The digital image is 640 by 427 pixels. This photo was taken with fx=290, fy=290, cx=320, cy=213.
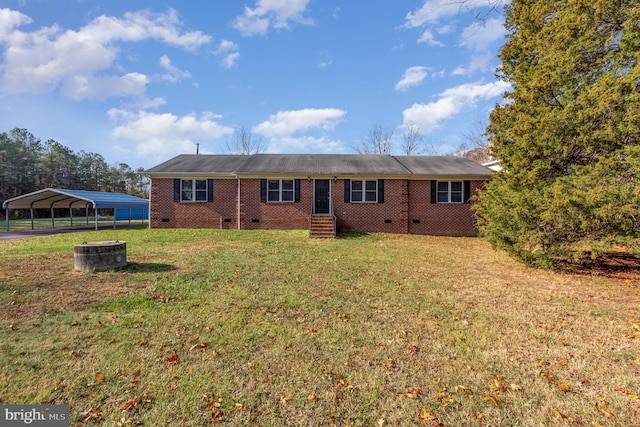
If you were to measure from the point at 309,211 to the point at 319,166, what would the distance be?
268 cm

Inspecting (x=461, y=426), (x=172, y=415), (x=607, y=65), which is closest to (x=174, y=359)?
(x=172, y=415)

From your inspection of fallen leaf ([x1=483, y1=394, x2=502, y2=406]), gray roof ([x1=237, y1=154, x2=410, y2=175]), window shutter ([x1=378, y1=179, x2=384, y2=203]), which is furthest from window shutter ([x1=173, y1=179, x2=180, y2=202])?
fallen leaf ([x1=483, y1=394, x2=502, y2=406])

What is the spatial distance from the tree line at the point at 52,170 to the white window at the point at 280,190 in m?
27.1

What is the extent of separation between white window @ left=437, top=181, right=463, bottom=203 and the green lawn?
8393mm

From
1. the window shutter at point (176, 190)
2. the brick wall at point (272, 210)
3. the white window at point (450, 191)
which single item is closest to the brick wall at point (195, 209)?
the window shutter at point (176, 190)

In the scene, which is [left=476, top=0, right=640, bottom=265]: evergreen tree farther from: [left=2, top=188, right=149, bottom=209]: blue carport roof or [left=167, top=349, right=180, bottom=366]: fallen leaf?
[left=2, top=188, right=149, bottom=209]: blue carport roof

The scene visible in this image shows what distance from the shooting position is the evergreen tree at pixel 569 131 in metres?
5.88

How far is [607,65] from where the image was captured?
6406 millimetres

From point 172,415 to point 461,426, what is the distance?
7.58 ft

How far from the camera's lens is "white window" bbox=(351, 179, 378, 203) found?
48.7 feet

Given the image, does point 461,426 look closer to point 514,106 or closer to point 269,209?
point 514,106

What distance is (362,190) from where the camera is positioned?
14.9m

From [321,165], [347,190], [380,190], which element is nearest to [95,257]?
[347,190]

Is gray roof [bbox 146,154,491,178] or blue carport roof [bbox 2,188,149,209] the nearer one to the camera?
gray roof [bbox 146,154,491,178]
